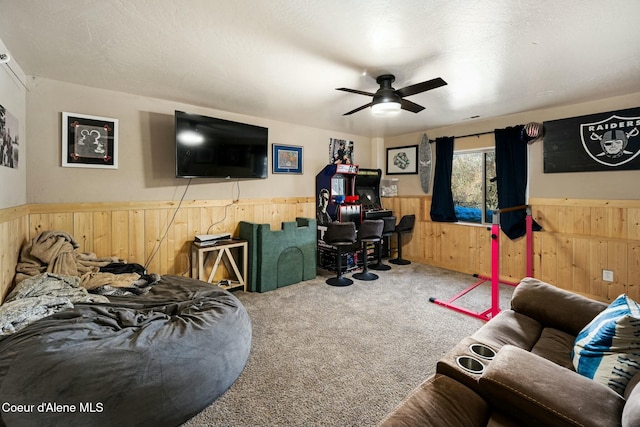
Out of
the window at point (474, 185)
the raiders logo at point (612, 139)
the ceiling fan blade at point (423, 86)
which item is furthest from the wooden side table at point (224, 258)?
the raiders logo at point (612, 139)

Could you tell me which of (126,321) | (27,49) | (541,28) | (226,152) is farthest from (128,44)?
(541,28)

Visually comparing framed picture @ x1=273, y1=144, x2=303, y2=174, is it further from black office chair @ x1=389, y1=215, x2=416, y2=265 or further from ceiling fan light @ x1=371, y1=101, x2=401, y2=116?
ceiling fan light @ x1=371, y1=101, x2=401, y2=116

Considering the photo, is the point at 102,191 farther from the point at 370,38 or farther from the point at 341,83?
the point at 370,38

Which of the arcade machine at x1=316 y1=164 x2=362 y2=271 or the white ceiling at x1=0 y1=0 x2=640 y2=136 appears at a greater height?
the white ceiling at x1=0 y1=0 x2=640 y2=136

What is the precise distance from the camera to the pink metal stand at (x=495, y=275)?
2.66m

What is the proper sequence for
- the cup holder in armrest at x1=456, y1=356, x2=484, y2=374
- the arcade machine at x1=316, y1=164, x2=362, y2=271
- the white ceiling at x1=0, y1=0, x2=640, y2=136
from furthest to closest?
the arcade machine at x1=316, y1=164, x2=362, y2=271 → the white ceiling at x1=0, y1=0, x2=640, y2=136 → the cup holder in armrest at x1=456, y1=356, x2=484, y2=374

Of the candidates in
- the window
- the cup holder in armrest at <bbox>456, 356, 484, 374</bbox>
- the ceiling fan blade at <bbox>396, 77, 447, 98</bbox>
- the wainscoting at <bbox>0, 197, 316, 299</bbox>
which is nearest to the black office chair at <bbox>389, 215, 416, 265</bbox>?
the window

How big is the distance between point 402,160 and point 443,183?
97cm

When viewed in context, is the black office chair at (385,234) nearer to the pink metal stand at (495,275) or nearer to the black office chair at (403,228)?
the black office chair at (403,228)

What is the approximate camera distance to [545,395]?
961mm

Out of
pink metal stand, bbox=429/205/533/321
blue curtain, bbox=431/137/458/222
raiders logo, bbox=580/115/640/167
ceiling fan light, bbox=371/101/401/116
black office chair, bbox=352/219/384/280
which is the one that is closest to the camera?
ceiling fan light, bbox=371/101/401/116

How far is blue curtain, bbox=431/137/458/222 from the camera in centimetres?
462

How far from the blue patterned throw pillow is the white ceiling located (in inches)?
65.7

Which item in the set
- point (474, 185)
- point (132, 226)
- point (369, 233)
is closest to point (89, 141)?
point (132, 226)
